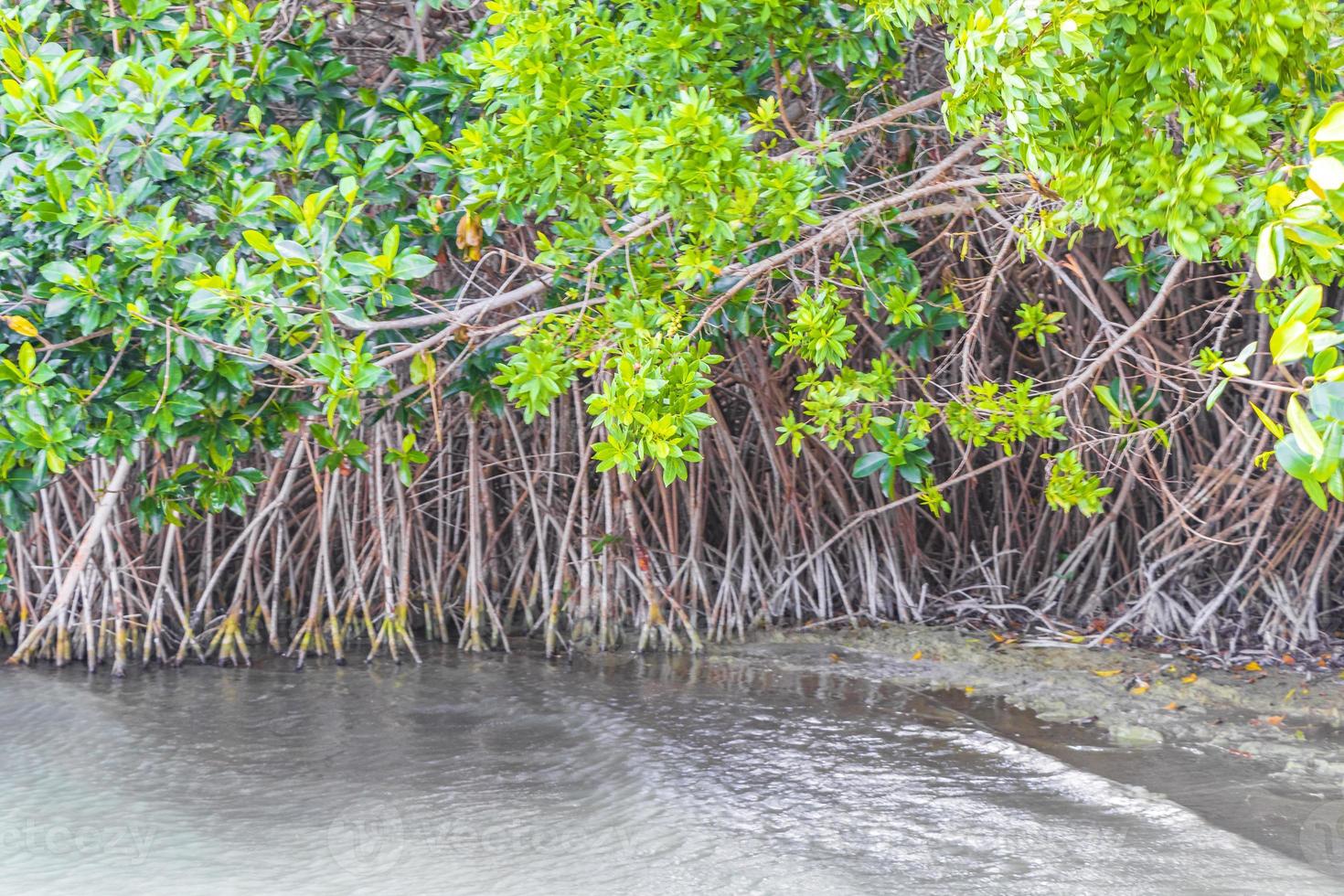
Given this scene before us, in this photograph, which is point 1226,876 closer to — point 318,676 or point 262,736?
point 262,736

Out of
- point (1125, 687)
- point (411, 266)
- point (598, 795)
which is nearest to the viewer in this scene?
point (411, 266)

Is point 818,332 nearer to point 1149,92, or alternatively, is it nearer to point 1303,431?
point 1149,92

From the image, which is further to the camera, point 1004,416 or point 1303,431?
point 1004,416

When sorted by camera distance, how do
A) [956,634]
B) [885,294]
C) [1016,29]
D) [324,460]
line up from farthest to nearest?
[956,634], [324,460], [885,294], [1016,29]

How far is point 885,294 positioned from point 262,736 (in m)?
2.25

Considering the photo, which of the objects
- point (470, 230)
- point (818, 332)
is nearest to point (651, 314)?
point (818, 332)

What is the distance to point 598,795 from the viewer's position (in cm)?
307

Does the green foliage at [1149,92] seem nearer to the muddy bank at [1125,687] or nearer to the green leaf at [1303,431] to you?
the green leaf at [1303,431]

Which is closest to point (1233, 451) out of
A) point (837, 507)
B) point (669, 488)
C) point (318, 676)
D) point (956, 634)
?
point (956, 634)

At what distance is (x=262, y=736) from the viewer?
357cm

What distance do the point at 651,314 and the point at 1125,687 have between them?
7.00 ft

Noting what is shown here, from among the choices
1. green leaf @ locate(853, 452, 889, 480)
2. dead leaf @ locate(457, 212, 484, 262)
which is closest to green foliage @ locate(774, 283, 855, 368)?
green leaf @ locate(853, 452, 889, 480)

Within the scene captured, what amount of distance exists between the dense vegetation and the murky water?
60 cm

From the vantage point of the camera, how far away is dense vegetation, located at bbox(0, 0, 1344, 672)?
2.03 metres
